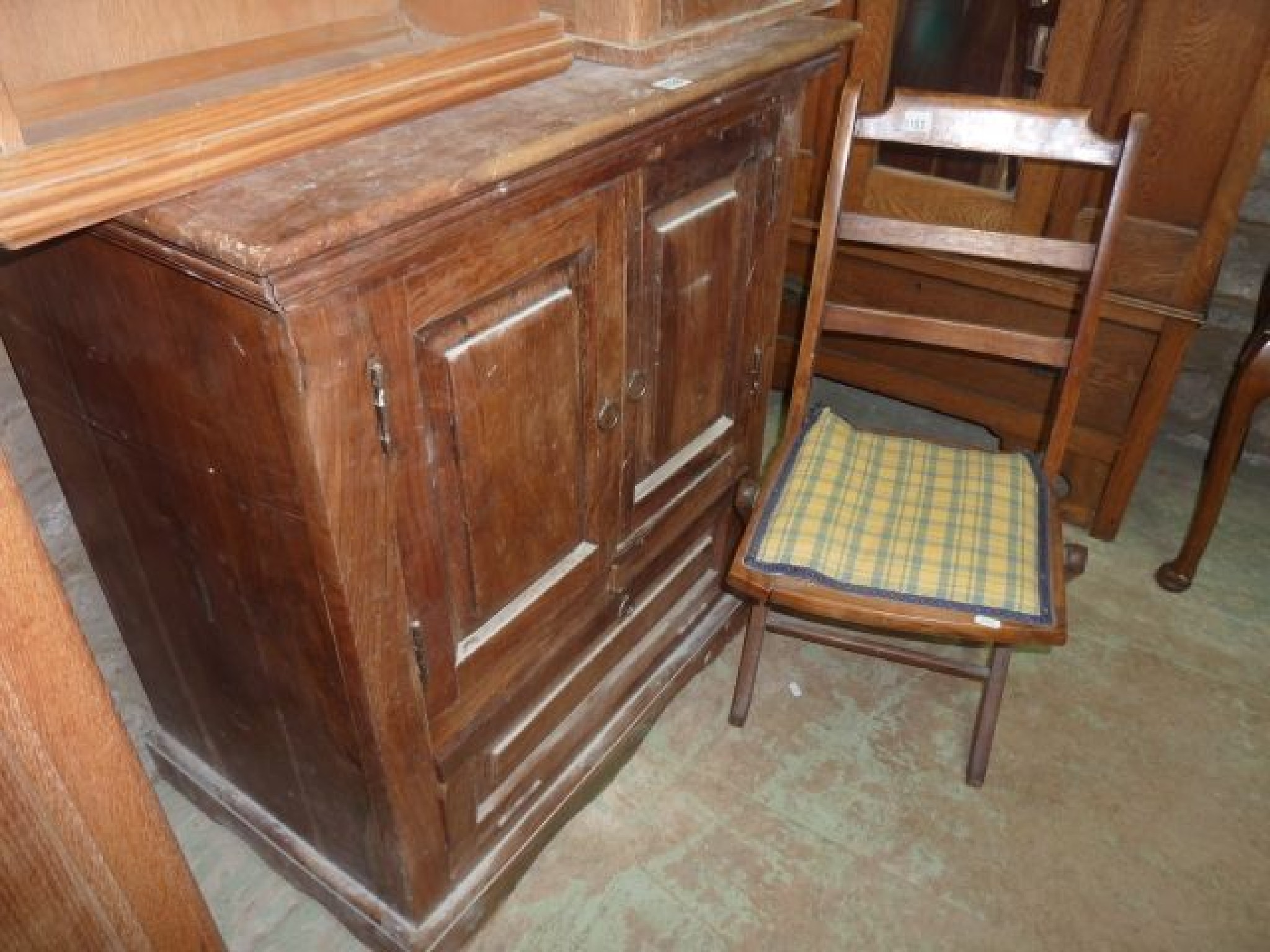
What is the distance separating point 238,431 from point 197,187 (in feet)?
0.86

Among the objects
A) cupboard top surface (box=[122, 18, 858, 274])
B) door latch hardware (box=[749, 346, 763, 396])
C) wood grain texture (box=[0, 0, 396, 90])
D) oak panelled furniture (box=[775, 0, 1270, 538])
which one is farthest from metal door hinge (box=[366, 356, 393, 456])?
oak panelled furniture (box=[775, 0, 1270, 538])

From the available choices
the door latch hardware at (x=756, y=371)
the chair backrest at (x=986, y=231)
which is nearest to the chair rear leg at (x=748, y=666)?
the door latch hardware at (x=756, y=371)

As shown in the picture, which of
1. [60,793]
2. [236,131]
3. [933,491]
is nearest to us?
[60,793]

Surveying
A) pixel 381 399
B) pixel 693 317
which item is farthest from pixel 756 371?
pixel 381 399

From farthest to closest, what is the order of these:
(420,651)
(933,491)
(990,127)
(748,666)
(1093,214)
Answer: (1093,214)
(748,666)
(933,491)
(990,127)
(420,651)

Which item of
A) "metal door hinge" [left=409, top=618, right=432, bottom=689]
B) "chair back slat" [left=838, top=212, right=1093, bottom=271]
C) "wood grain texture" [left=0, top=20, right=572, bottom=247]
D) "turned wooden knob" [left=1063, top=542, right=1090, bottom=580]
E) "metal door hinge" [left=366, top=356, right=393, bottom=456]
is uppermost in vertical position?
"wood grain texture" [left=0, top=20, right=572, bottom=247]

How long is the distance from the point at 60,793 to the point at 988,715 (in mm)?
1627

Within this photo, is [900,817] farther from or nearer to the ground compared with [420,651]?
nearer to the ground

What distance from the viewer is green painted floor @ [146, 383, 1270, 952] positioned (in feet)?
5.63

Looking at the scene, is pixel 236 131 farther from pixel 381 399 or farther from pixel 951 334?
pixel 951 334

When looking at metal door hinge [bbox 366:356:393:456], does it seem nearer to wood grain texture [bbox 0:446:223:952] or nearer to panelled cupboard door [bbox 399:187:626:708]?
panelled cupboard door [bbox 399:187:626:708]

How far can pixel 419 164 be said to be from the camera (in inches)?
40.7

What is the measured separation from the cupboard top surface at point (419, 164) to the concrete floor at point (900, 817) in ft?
2.49

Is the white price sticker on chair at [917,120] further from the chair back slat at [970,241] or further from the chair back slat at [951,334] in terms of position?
the chair back slat at [951,334]
